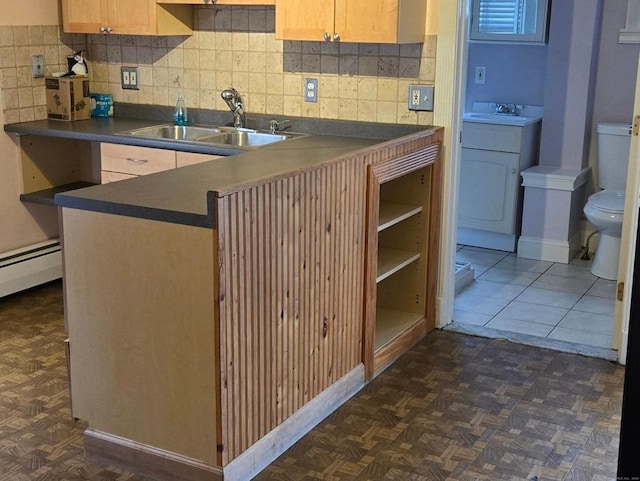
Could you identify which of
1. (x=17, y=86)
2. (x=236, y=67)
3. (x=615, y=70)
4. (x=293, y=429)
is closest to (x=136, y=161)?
(x=236, y=67)

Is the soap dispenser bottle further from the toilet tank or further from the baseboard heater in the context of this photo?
the toilet tank

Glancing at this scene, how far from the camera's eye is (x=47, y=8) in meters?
4.52

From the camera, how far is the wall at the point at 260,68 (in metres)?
4.06

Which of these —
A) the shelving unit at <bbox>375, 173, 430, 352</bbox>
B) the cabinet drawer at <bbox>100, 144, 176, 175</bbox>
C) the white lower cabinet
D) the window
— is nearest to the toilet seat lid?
the window

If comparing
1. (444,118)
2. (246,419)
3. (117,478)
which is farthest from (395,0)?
(117,478)

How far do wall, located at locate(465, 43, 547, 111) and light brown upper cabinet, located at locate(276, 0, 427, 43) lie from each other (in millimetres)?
2080

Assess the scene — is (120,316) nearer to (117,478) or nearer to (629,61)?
(117,478)

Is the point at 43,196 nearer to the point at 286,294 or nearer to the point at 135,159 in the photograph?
the point at 135,159

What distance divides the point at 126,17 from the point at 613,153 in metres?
3.09

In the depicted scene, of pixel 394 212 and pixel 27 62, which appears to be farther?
pixel 27 62

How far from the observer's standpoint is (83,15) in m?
4.43

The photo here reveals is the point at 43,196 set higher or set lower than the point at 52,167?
lower

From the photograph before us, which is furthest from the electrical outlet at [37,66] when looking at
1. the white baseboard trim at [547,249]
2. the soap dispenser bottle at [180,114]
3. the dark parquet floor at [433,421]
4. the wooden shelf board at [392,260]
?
the white baseboard trim at [547,249]

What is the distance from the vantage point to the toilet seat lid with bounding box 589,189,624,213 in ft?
16.4
